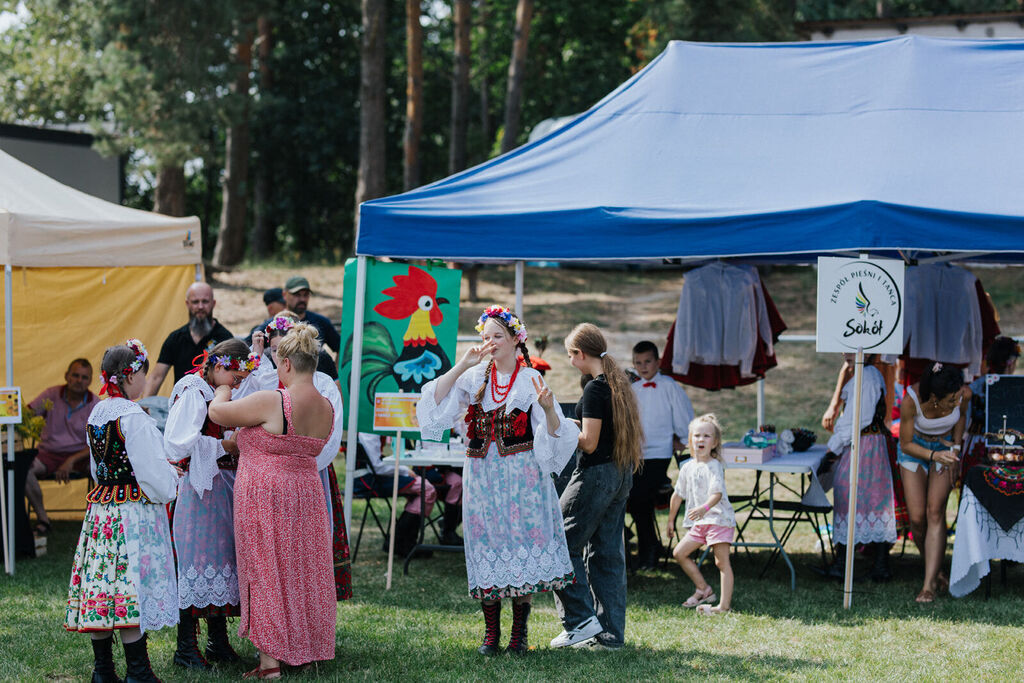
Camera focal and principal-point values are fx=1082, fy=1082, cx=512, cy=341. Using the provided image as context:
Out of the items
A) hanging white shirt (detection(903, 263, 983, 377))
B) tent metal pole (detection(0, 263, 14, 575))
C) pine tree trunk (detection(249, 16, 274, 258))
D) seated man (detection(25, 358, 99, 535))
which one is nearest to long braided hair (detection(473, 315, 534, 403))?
tent metal pole (detection(0, 263, 14, 575))

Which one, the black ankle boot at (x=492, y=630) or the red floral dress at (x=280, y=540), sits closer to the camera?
the red floral dress at (x=280, y=540)

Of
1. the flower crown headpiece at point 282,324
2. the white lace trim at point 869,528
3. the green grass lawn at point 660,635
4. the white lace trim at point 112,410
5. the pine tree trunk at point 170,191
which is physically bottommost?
the green grass lawn at point 660,635

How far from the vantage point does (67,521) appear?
27.5 feet

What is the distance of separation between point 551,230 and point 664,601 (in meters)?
2.23

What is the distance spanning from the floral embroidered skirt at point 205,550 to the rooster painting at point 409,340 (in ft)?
5.87

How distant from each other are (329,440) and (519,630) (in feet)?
4.13

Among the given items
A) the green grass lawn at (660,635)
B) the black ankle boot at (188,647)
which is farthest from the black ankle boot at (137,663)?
the black ankle boot at (188,647)

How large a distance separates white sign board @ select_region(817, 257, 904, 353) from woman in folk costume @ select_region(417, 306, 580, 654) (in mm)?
1890

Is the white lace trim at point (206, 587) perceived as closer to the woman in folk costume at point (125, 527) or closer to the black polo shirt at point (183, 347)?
the woman in folk costume at point (125, 527)

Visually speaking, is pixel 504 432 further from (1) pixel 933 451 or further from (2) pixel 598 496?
(1) pixel 933 451

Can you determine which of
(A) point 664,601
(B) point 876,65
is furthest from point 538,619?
(B) point 876,65

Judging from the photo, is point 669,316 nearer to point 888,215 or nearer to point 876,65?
point 876,65

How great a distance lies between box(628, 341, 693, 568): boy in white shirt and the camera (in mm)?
7035

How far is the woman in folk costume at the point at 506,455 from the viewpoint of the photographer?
480cm
